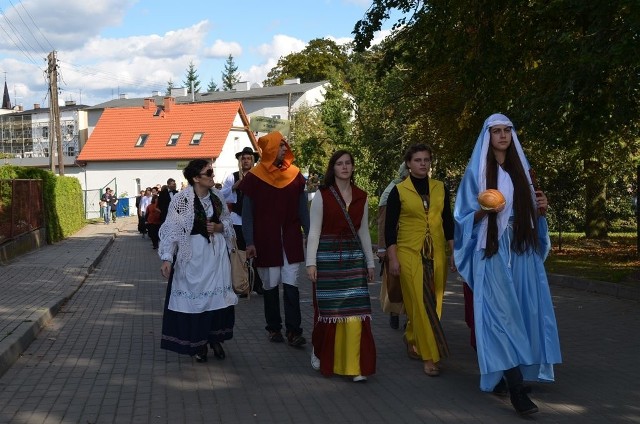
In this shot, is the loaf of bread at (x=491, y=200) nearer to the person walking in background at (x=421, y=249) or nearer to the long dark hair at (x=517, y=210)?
the long dark hair at (x=517, y=210)

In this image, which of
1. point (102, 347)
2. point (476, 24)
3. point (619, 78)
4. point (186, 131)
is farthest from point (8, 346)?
point (186, 131)

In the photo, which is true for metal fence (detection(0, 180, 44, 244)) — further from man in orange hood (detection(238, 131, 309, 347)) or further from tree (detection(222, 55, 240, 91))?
tree (detection(222, 55, 240, 91))

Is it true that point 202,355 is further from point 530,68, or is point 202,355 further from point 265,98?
point 265,98

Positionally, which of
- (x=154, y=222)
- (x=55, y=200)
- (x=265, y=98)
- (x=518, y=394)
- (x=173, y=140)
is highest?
(x=265, y=98)

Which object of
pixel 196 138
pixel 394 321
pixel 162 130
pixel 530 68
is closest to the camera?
pixel 394 321

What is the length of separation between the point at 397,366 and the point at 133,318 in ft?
15.1

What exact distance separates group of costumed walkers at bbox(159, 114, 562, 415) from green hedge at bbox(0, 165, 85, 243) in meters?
15.4

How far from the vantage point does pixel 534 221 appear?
21.0 feet

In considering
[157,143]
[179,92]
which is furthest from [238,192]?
[179,92]

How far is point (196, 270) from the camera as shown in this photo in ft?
25.8

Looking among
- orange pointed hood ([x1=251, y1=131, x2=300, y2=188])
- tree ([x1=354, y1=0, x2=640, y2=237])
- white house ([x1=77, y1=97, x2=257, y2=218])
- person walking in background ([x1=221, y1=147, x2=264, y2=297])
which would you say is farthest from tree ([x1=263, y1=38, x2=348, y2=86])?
orange pointed hood ([x1=251, y1=131, x2=300, y2=188])

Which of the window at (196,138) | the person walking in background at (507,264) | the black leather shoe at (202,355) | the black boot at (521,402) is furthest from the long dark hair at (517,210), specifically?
the window at (196,138)

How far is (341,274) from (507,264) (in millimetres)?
1528

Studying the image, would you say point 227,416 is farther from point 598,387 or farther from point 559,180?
point 559,180
